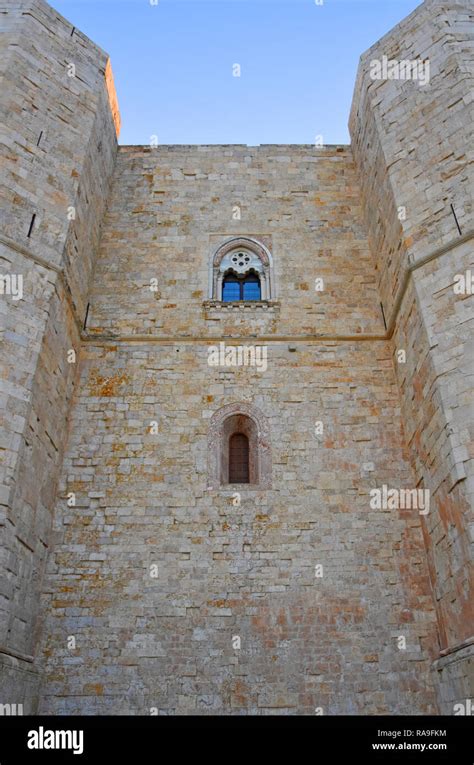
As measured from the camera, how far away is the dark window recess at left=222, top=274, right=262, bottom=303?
9.30 meters

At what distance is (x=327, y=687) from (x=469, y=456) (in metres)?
2.80

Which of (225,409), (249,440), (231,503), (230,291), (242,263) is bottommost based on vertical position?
(231,503)

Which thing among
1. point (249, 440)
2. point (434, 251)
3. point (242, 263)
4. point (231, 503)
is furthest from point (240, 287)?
point (231, 503)

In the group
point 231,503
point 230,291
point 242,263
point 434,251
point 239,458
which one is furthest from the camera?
point 242,263

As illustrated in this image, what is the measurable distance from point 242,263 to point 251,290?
0.48 meters

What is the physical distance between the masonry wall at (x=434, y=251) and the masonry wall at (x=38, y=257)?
4.31m

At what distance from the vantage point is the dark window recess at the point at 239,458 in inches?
309

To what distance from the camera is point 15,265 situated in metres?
6.99

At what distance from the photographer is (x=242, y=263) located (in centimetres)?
950

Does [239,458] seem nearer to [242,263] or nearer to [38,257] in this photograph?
[242,263]

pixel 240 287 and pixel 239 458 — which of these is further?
pixel 240 287

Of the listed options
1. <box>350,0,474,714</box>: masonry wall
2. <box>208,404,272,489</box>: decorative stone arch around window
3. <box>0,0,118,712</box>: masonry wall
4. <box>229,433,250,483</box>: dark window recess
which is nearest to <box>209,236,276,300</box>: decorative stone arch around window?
<box>350,0,474,714</box>: masonry wall

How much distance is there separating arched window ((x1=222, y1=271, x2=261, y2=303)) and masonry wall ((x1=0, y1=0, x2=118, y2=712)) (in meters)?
2.12

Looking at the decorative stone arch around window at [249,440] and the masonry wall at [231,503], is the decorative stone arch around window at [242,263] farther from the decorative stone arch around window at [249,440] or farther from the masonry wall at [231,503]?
the decorative stone arch around window at [249,440]
